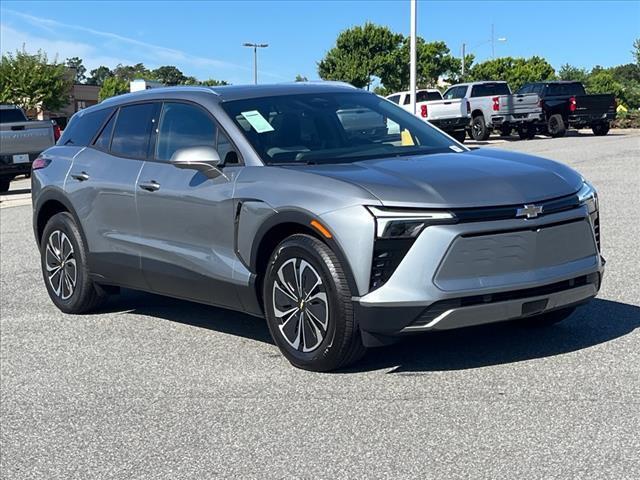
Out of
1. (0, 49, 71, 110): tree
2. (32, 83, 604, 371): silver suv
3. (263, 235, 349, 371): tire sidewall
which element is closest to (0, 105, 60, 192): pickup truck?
(32, 83, 604, 371): silver suv

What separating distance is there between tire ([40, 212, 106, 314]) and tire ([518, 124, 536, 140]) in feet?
90.4

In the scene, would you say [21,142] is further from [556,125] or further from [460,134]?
[556,125]

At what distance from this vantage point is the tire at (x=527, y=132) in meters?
33.7

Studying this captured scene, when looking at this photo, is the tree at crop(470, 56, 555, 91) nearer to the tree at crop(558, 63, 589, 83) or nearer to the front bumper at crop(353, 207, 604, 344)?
the tree at crop(558, 63, 589, 83)

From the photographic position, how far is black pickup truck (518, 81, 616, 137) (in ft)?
108

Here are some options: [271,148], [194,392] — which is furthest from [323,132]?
[194,392]

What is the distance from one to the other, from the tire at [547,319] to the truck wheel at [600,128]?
1157 inches

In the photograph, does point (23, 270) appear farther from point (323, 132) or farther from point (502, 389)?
point (502, 389)

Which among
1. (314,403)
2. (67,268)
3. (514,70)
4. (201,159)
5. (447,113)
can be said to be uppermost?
(514,70)

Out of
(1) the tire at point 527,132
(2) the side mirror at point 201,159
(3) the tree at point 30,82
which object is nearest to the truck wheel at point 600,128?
(1) the tire at point 527,132

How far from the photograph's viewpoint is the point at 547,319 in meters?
6.00

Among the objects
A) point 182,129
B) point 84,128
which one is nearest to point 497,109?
point 84,128

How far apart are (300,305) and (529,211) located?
138 centimetres

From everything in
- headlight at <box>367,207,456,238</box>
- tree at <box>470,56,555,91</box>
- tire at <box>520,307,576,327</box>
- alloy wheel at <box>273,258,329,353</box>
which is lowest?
tire at <box>520,307,576,327</box>
